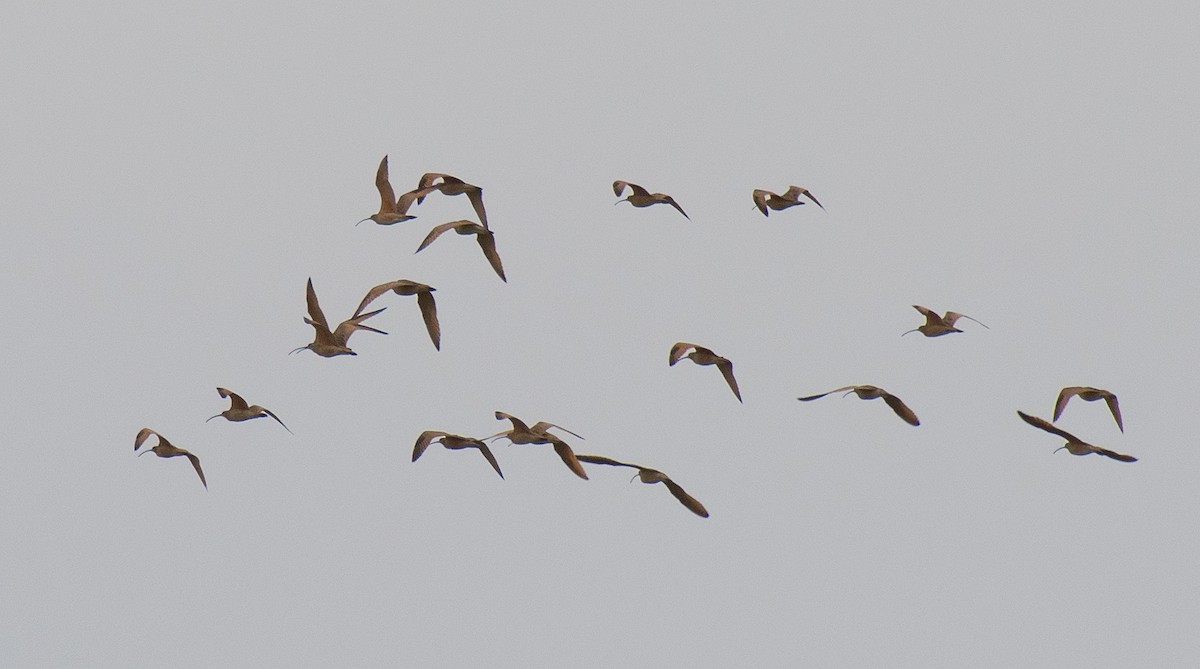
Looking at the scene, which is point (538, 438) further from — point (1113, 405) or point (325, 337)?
point (1113, 405)

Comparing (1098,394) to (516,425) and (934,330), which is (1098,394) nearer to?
(934,330)

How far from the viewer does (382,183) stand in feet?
130

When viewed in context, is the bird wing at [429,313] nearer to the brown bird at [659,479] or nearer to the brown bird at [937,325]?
the brown bird at [659,479]

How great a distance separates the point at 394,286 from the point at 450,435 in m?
3.03

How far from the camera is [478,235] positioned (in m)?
38.1

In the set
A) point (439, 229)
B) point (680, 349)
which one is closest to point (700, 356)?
point (680, 349)

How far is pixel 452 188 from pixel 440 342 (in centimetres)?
306

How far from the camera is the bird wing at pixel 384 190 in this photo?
38.9 metres

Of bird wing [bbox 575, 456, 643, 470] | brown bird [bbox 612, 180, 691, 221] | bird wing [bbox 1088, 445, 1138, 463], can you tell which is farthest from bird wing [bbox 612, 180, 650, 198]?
bird wing [bbox 1088, 445, 1138, 463]

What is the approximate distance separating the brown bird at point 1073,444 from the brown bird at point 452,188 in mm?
11056

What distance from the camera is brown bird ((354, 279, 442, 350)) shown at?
36.6 m

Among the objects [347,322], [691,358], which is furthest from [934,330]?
[347,322]

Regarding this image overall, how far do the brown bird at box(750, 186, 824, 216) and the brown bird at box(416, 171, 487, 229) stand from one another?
5928 millimetres

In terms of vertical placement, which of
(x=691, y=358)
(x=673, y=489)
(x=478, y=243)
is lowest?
(x=673, y=489)
